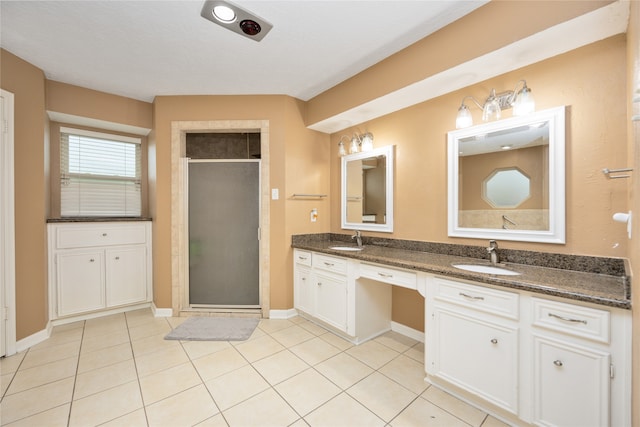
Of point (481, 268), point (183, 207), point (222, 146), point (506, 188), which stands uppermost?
point (222, 146)

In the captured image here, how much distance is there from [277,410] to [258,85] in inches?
110

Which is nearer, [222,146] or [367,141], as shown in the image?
[367,141]

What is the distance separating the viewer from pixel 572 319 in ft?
3.90

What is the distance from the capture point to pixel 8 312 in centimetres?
211

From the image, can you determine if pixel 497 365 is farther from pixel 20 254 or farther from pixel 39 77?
pixel 39 77

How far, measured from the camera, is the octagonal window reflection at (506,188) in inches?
71.4

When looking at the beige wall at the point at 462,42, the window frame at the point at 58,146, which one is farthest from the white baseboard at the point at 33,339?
the beige wall at the point at 462,42

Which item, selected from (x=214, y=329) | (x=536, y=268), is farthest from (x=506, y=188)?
(x=214, y=329)

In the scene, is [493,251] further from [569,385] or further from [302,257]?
[302,257]

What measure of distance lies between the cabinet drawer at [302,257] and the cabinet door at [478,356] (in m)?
1.38

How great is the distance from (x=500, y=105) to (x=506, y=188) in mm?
596

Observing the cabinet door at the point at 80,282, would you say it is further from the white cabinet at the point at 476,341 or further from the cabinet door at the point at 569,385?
the cabinet door at the point at 569,385

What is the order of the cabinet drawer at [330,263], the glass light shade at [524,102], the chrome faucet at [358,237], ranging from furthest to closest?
the chrome faucet at [358,237], the cabinet drawer at [330,263], the glass light shade at [524,102]

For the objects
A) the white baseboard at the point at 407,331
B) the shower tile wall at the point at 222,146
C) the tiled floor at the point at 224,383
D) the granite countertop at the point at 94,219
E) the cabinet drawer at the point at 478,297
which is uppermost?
the shower tile wall at the point at 222,146
